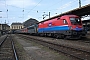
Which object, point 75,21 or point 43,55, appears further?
point 75,21

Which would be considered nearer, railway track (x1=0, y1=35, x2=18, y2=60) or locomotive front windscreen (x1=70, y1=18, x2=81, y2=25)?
railway track (x1=0, y1=35, x2=18, y2=60)

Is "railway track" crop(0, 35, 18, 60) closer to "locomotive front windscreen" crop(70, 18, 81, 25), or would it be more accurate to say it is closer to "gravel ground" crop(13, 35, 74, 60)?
"gravel ground" crop(13, 35, 74, 60)

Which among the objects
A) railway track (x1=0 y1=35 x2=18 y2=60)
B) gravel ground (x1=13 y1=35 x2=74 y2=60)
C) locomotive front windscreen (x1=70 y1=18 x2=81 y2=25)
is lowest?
railway track (x1=0 y1=35 x2=18 y2=60)

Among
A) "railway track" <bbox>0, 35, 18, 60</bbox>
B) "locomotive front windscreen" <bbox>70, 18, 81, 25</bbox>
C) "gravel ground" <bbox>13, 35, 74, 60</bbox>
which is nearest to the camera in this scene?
"gravel ground" <bbox>13, 35, 74, 60</bbox>

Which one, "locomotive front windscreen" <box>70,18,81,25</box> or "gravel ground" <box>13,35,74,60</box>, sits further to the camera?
"locomotive front windscreen" <box>70,18,81,25</box>

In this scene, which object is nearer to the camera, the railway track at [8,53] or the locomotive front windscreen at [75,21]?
the railway track at [8,53]

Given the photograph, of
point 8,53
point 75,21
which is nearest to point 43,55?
point 8,53

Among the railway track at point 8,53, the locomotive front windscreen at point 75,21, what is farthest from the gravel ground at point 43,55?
the locomotive front windscreen at point 75,21

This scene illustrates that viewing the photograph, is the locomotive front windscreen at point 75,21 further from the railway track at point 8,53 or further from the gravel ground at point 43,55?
the railway track at point 8,53

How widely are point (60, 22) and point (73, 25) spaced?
9.21 feet

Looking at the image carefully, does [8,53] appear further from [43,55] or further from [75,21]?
[75,21]

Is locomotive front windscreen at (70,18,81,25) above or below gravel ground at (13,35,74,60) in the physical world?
above

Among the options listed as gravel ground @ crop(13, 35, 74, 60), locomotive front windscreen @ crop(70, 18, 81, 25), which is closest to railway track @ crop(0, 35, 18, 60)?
gravel ground @ crop(13, 35, 74, 60)

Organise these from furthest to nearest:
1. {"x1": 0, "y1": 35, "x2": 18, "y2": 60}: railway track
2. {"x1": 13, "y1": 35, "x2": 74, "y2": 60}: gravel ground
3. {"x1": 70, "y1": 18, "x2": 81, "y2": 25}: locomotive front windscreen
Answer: {"x1": 70, "y1": 18, "x2": 81, "y2": 25}: locomotive front windscreen < {"x1": 0, "y1": 35, "x2": 18, "y2": 60}: railway track < {"x1": 13, "y1": 35, "x2": 74, "y2": 60}: gravel ground
